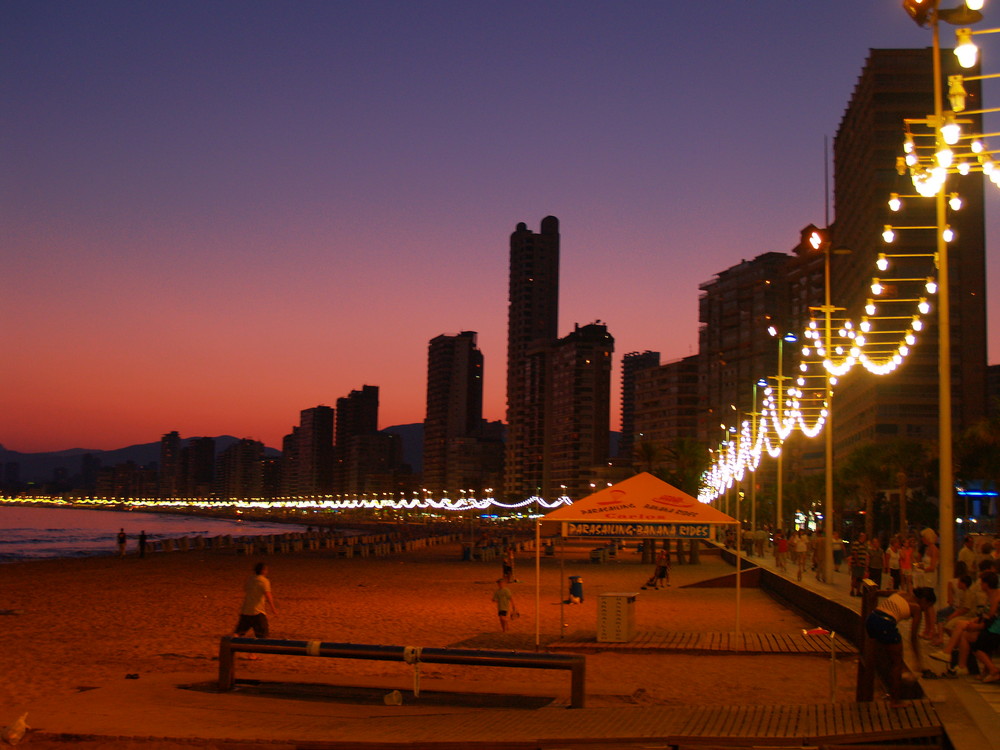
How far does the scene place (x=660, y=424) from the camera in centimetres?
17250

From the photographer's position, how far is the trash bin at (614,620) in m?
16.4

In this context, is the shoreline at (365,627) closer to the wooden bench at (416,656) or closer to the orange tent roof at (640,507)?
the wooden bench at (416,656)

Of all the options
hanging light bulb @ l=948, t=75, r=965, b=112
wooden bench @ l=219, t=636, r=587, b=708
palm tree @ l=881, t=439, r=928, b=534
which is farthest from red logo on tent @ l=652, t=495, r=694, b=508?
palm tree @ l=881, t=439, r=928, b=534

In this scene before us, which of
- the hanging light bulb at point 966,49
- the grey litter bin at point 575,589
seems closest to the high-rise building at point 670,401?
the grey litter bin at point 575,589

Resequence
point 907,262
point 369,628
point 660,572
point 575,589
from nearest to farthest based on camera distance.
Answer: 1. point 369,628
2. point 575,589
3. point 660,572
4. point 907,262

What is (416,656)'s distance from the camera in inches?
421

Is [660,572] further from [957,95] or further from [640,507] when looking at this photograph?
[957,95]

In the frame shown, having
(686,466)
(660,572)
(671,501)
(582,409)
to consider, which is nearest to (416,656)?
(671,501)

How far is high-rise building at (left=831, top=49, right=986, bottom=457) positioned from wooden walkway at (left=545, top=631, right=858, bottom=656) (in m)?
72.8

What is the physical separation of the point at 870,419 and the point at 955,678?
84770 millimetres

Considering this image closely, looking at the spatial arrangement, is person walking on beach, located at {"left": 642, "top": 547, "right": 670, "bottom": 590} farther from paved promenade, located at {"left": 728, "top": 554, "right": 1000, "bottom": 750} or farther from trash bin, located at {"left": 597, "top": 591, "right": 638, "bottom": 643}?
paved promenade, located at {"left": 728, "top": 554, "right": 1000, "bottom": 750}

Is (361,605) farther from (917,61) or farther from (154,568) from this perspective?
(917,61)

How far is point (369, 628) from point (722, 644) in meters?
7.19

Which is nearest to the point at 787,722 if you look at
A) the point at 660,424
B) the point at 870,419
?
the point at 870,419
